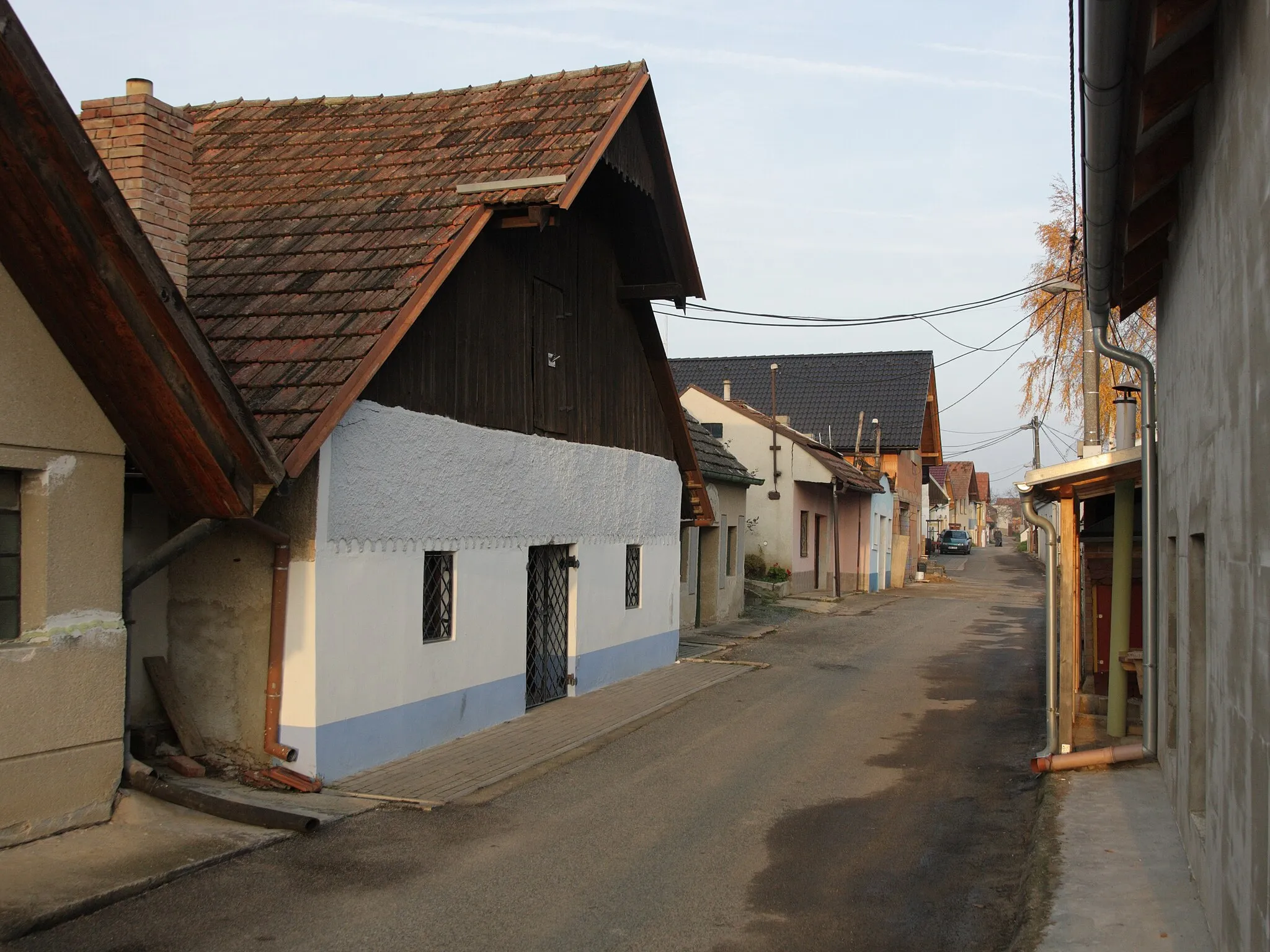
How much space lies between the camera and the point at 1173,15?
4801mm

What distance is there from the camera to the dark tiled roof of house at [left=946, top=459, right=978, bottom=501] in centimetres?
8781

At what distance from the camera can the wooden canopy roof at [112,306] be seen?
635cm

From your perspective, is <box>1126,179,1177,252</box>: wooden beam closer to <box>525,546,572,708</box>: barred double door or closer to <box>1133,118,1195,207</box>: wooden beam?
<box>1133,118,1195,207</box>: wooden beam

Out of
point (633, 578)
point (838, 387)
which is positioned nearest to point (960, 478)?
point (838, 387)

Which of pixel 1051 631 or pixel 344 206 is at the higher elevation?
pixel 344 206

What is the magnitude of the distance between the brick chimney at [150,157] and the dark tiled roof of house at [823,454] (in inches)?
861

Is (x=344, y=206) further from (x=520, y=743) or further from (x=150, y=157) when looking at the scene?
(x=520, y=743)

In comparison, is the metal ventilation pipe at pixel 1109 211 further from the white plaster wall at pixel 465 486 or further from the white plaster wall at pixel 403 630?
the white plaster wall at pixel 403 630

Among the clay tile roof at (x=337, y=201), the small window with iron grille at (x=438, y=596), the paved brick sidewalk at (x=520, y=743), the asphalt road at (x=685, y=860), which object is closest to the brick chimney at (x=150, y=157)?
the clay tile roof at (x=337, y=201)

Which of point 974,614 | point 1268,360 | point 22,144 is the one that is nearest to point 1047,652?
point 1268,360

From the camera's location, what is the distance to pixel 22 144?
6.38 m

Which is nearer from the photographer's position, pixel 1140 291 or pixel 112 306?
pixel 112 306

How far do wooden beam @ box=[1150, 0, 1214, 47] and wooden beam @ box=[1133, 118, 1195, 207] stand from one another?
1.41m

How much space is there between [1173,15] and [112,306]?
5.97 metres
